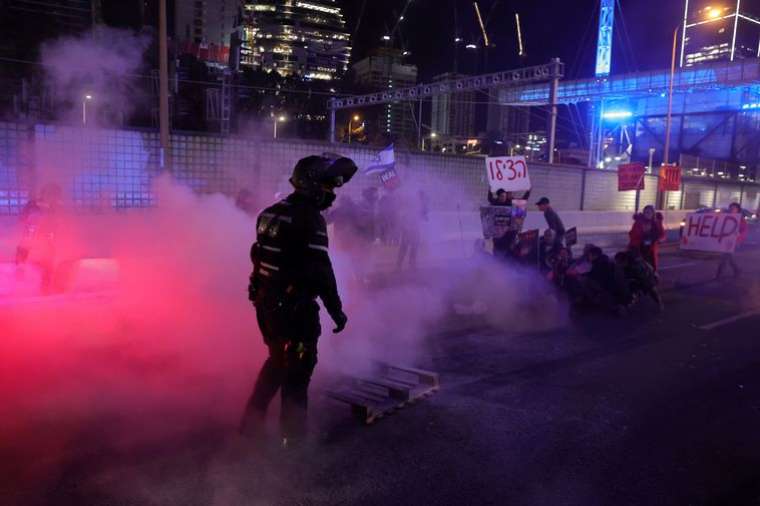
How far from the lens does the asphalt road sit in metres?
2.98

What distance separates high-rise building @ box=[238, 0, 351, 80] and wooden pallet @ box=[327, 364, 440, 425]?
138284 millimetres

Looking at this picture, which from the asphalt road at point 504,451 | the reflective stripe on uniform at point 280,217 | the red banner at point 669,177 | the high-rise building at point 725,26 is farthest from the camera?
the high-rise building at point 725,26

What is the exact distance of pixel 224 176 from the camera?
11.5 metres

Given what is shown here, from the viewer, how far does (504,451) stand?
11.5ft

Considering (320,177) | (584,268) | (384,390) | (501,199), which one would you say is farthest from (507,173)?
(320,177)

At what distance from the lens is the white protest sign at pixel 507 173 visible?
381 inches

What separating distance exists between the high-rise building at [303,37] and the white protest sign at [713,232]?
432ft

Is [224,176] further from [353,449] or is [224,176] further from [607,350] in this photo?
[353,449]

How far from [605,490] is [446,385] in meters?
1.73

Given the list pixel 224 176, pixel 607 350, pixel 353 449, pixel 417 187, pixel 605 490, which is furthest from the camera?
pixel 417 187

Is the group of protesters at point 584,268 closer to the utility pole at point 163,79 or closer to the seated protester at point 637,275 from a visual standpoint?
the seated protester at point 637,275

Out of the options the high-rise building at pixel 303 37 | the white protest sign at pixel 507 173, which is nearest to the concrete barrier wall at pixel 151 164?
the white protest sign at pixel 507 173

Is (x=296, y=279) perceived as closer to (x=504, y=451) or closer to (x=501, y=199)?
(x=504, y=451)

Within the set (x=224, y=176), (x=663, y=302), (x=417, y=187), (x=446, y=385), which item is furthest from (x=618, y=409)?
(x=417, y=187)
